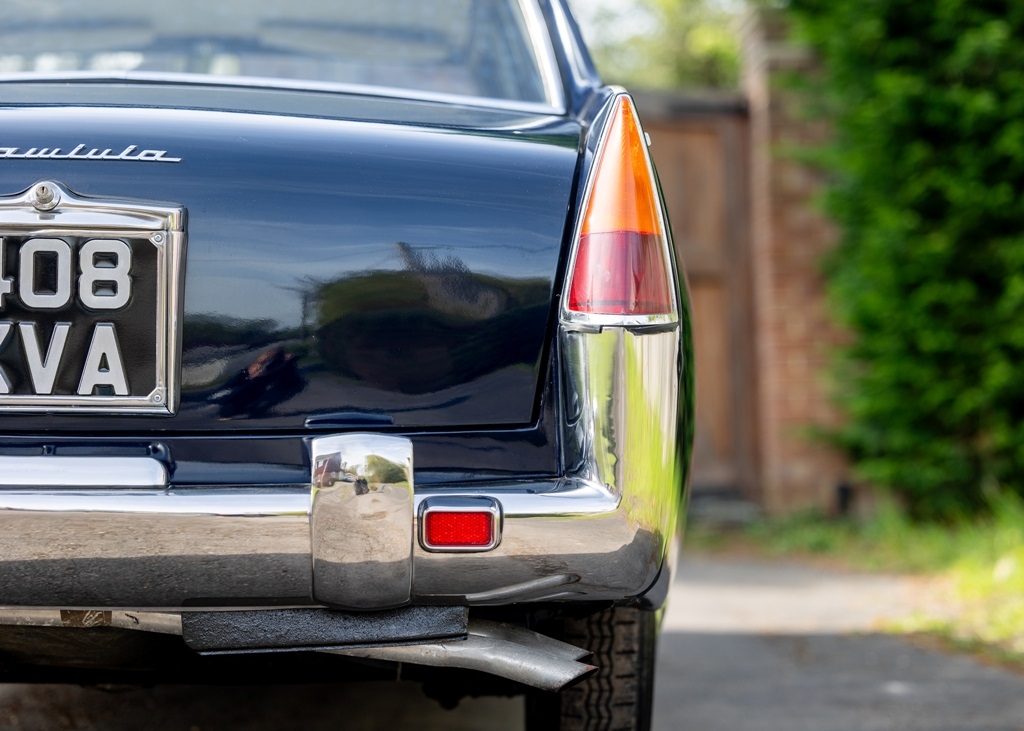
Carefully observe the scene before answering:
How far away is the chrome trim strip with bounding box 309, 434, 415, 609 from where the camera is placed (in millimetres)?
1528

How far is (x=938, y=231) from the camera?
230 inches

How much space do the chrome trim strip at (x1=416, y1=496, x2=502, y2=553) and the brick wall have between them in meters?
5.72

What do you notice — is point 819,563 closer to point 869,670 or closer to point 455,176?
point 869,670

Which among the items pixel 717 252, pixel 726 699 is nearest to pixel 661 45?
pixel 717 252

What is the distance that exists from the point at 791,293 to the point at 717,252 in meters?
0.67

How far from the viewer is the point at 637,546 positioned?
64.5 inches

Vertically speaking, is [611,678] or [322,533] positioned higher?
[322,533]

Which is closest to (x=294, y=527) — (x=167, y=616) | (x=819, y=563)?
(x=167, y=616)

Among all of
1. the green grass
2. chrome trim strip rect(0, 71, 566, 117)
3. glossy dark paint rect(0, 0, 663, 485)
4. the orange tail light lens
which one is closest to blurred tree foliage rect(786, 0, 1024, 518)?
the green grass

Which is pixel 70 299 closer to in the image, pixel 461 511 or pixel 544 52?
pixel 461 511

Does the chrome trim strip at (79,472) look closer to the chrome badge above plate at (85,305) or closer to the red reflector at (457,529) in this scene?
the chrome badge above plate at (85,305)

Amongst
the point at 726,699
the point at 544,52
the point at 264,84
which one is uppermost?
the point at 544,52

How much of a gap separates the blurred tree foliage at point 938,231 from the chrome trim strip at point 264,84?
4.04 m

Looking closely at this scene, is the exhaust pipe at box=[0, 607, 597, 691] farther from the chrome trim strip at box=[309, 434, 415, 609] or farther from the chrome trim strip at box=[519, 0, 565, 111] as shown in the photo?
the chrome trim strip at box=[519, 0, 565, 111]
